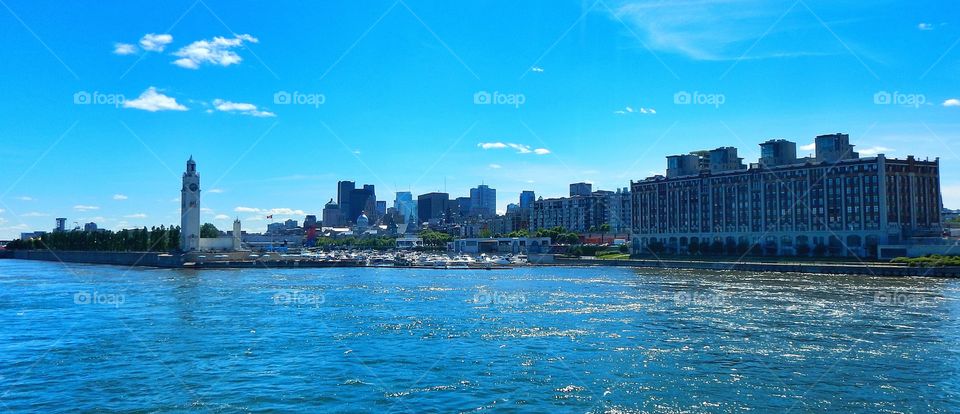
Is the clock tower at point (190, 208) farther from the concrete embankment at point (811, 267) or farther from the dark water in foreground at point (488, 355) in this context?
the dark water in foreground at point (488, 355)

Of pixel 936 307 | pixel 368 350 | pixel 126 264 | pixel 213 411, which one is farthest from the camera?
pixel 126 264

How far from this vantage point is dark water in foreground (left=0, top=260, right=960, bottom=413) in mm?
29156

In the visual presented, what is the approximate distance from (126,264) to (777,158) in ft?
586

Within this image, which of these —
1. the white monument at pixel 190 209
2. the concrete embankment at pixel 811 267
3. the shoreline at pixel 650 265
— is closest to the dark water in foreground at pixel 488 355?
the concrete embankment at pixel 811 267

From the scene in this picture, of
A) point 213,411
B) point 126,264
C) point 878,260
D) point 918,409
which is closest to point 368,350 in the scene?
point 213,411

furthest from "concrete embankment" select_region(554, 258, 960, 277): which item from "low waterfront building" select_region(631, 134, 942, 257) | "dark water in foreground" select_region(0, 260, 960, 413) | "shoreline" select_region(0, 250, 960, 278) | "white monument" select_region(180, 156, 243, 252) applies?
"white monument" select_region(180, 156, 243, 252)

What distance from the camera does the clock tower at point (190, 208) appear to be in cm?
17775

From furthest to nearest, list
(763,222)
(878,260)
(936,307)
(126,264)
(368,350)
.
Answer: (126,264), (763,222), (878,260), (936,307), (368,350)

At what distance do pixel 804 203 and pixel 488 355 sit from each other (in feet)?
457

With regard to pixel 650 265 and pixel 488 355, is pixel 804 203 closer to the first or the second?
pixel 650 265

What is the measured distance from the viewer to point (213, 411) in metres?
27.2

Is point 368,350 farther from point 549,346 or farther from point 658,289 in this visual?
point 658,289

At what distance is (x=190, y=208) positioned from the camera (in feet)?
587

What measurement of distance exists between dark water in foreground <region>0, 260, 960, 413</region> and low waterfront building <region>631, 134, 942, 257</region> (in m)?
80.7
